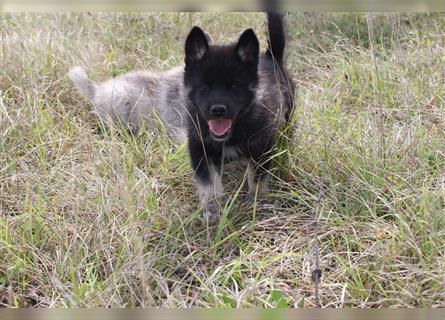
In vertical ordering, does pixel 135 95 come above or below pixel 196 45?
below

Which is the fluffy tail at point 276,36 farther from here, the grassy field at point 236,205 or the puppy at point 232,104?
the grassy field at point 236,205

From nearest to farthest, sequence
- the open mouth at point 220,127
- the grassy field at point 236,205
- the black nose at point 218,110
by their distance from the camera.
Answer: the grassy field at point 236,205
the black nose at point 218,110
the open mouth at point 220,127

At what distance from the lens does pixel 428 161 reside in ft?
12.4

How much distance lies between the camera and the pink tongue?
3701 millimetres

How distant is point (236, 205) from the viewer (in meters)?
3.76

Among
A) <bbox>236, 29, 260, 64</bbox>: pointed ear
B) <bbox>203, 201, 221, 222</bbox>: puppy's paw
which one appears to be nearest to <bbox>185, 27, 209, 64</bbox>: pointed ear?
<bbox>236, 29, 260, 64</bbox>: pointed ear

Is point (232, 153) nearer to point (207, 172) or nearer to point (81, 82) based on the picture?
point (207, 172)

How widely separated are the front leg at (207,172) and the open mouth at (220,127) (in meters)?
0.11

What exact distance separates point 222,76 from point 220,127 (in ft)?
0.93

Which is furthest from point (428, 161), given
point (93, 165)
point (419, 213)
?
point (93, 165)

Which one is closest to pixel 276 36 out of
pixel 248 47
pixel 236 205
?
pixel 248 47

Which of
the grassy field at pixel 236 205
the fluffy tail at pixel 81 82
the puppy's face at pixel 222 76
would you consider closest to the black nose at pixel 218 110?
the puppy's face at pixel 222 76

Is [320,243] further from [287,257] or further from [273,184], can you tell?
[273,184]

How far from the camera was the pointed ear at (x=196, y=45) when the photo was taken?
3.68m
